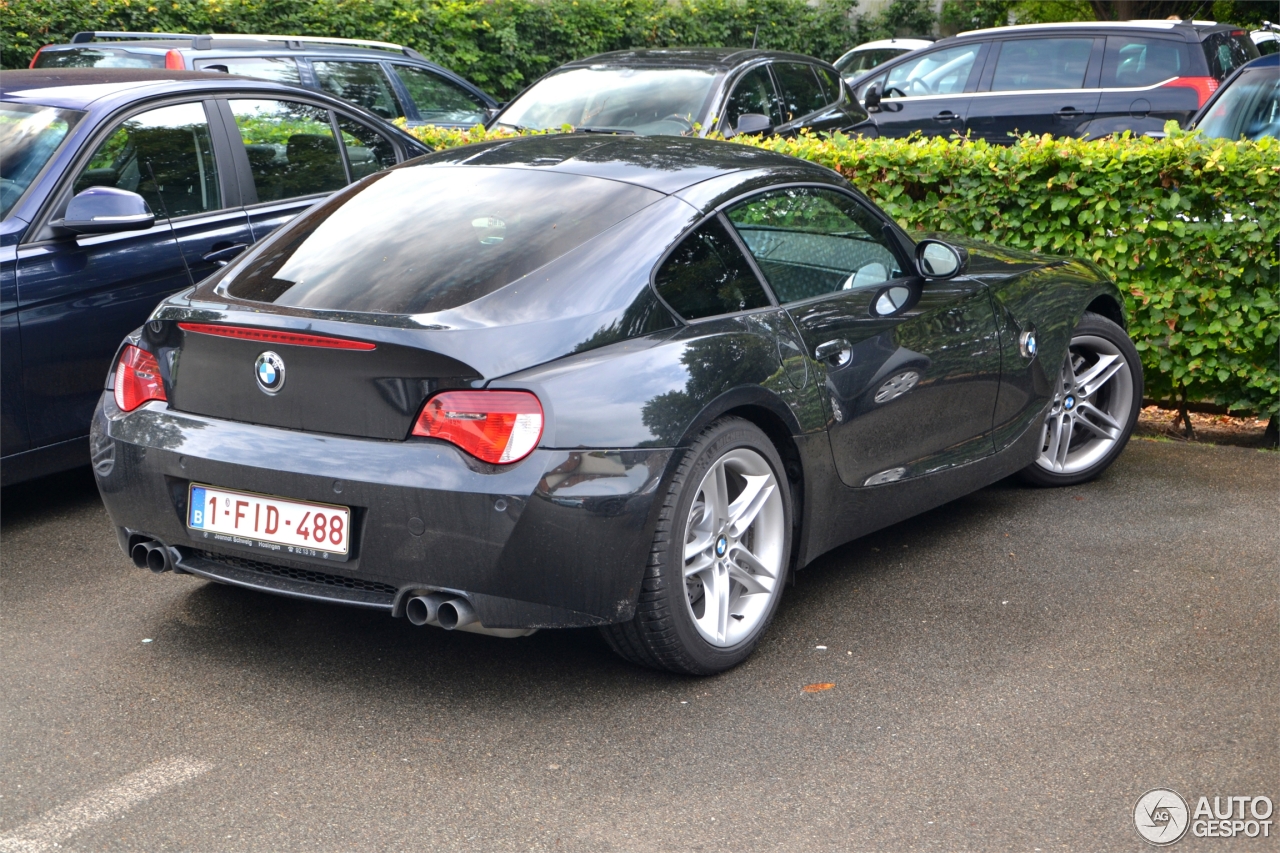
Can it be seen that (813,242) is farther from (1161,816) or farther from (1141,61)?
(1141,61)

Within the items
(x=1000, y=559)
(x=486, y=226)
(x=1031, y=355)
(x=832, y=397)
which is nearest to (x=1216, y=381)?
(x=1031, y=355)

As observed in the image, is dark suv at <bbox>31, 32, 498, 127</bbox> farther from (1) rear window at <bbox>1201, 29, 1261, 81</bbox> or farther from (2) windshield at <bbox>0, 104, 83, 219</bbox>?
(1) rear window at <bbox>1201, 29, 1261, 81</bbox>

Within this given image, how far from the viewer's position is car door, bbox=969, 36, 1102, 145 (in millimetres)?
12680

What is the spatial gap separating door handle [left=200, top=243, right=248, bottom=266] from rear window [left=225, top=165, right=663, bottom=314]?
132cm

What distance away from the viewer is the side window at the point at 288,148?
5.99 meters

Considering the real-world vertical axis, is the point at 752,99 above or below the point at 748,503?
above

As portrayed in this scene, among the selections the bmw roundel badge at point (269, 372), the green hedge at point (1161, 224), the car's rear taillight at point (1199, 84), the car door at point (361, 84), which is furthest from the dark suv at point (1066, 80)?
the bmw roundel badge at point (269, 372)

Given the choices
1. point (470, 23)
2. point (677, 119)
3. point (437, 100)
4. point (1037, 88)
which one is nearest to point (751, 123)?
point (677, 119)

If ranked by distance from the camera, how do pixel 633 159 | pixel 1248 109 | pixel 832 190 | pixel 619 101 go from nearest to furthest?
pixel 633 159 < pixel 832 190 < pixel 1248 109 < pixel 619 101

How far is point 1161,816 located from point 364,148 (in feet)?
15.9

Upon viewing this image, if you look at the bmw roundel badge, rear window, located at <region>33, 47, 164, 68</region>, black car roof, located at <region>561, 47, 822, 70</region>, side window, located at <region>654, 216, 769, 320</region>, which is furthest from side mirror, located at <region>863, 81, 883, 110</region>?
the bmw roundel badge

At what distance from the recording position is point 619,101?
973cm

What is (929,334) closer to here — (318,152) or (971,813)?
(971,813)

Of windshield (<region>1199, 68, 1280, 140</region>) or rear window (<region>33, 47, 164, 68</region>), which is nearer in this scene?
windshield (<region>1199, 68, 1280, 140</region>)
